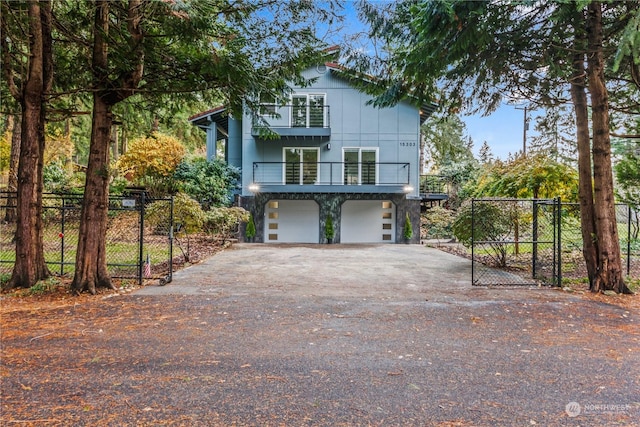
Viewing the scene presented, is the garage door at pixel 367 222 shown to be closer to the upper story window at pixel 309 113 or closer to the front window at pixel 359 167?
the front window at pixel 359 167

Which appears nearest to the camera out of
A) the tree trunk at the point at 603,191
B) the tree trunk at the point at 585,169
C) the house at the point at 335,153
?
the tree trunk at the point at 603,191

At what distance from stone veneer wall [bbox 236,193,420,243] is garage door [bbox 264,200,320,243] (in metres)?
0.54

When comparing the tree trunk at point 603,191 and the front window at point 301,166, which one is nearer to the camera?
the tree trunk at point 603,191

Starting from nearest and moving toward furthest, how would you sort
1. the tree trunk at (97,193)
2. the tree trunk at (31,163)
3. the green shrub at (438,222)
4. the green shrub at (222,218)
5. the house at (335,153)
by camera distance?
the tree trunk at (97,193), the tree trunk at (31,163), the green shrub at (222,218), the green shrub at (438,222), the house at (335,153)

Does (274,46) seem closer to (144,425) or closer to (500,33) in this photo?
(500,33)

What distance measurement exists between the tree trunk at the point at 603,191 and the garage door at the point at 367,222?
421 inches

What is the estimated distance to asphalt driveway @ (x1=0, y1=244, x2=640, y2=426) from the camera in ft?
8.32

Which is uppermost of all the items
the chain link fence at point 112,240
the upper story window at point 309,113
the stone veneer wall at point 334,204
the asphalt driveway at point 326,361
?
the upper story window at point 309,113

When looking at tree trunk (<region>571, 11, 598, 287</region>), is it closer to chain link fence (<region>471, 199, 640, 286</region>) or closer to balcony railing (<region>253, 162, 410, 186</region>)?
chain link fence (<region>471, 199, 640, 286</region>)

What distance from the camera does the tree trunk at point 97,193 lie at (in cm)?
610

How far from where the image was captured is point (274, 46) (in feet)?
23.4

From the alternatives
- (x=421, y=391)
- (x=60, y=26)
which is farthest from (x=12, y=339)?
(x=60, y=26)

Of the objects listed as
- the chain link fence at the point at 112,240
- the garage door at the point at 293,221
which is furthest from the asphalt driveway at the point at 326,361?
the garage door at the point at 293,221

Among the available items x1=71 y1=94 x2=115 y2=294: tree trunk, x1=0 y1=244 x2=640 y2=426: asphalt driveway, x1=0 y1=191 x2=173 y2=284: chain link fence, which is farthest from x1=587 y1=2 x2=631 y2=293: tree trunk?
x1=0 y1=191 x2=173 y2=284: chain link fence
